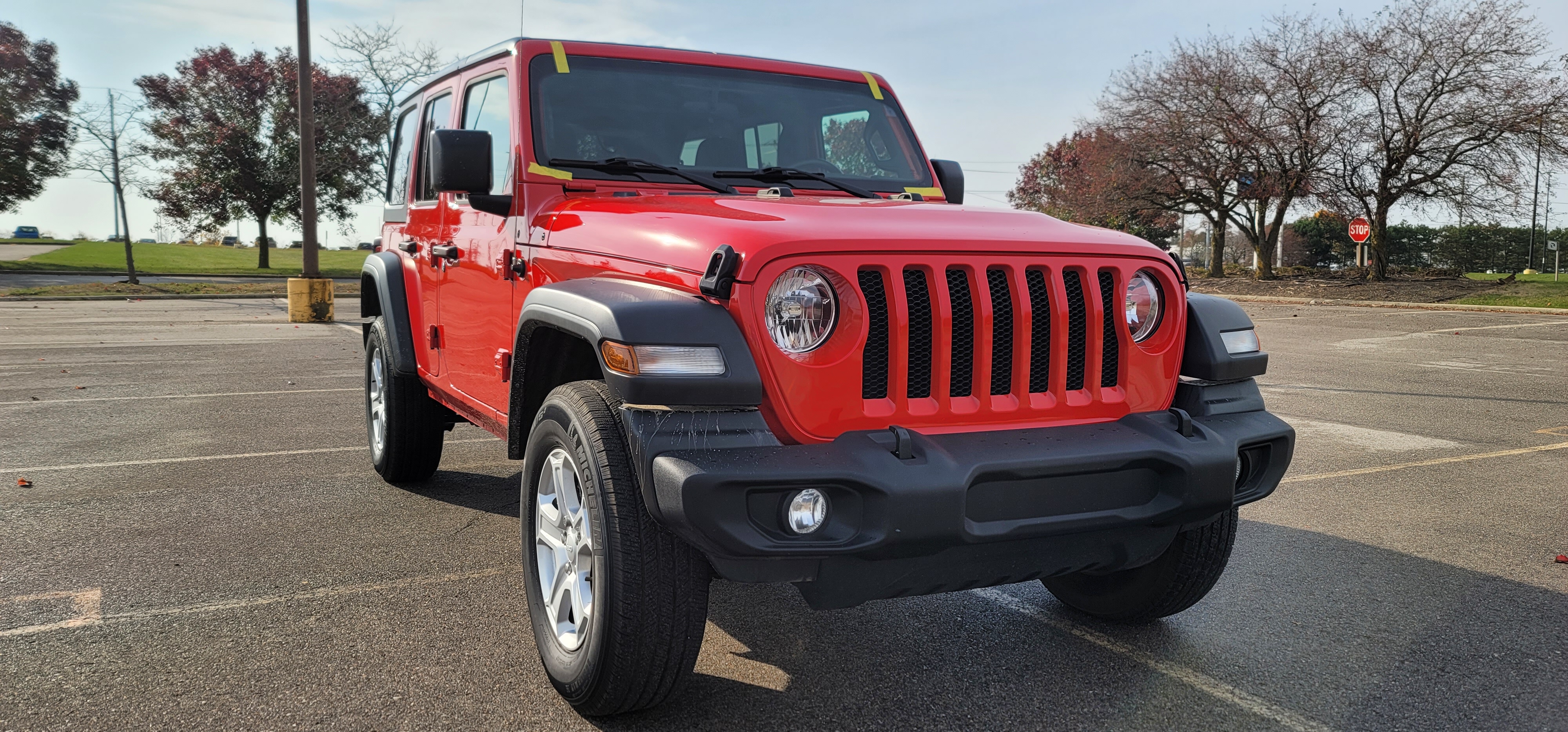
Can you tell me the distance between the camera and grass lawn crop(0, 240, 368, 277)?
38719 mm

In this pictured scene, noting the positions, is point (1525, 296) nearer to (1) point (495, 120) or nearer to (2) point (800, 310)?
(1) point (495, 120)

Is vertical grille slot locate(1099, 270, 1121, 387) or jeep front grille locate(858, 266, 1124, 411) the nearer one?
jeep front grille locate(858, 266, 1124, 411)

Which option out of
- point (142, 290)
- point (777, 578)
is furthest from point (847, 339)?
point (142, 290)

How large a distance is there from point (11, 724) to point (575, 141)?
2466mm

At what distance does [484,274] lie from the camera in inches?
171

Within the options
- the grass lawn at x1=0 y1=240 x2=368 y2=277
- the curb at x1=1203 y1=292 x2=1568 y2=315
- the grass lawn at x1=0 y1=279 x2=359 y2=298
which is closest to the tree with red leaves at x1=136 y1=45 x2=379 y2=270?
the grass lawn at x1=0 y1=240 x2=368 y2=277

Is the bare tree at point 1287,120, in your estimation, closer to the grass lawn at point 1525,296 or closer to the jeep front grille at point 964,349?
the grass lawn at point 1525,296

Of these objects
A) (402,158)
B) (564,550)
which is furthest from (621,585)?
(402,158)

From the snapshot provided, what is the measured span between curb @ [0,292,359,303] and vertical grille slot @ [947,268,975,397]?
23.0m

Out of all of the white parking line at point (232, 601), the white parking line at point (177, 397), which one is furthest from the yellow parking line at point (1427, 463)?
the white parking line at point (177, 397)

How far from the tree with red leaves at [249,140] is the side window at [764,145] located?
37151mm

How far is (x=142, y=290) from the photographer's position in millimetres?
26516

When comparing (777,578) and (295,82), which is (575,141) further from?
(295,82)

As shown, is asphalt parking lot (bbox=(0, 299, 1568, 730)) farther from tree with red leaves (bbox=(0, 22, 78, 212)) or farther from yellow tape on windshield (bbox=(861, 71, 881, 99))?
tree with red leaves (bbox=(0, 22, 78, 212))
